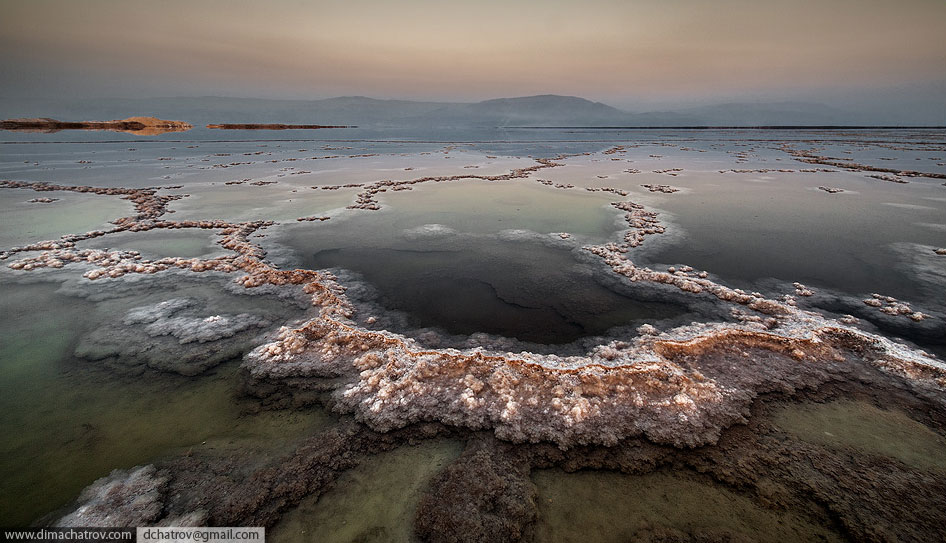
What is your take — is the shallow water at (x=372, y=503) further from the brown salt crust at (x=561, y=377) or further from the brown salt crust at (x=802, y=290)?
the brown salt crust at (x=802, y=290)

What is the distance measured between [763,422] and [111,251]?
16.2 m

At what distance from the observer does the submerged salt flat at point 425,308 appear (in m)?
4.41

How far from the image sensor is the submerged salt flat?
4.41m

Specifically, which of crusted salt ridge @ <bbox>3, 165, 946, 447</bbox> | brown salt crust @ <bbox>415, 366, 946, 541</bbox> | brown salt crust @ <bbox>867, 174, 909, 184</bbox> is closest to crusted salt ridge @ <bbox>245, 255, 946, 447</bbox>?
crusted salt ridge @ <bbox>3, 165, 946, 447</bbox>

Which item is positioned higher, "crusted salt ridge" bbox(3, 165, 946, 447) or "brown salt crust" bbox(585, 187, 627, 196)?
"brown salt crust" bbox(585, 187, 627, 196)

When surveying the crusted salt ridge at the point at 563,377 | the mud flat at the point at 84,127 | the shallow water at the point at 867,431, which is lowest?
the shallow water at the point at 867,431

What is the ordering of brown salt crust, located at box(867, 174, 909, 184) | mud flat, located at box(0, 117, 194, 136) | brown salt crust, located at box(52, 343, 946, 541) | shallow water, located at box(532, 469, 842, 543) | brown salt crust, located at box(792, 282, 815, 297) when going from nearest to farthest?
shallow water, located at box(532, 469, 842, 543), brown salt crust, located at box(52, 343, 946, 541), brown salt crust, located at box(792, 282, 815, 297), brown salt crust, located at box(867, 174, 909, 184), mud flat, located at box(0, 117, 194, 136)

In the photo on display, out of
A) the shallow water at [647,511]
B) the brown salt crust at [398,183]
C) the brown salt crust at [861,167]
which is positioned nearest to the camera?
the shallow water at [647,511]

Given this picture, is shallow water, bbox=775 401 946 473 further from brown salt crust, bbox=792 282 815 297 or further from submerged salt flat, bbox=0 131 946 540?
brown salt crust, bbox=792 282 815 297

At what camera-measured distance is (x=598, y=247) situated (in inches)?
455

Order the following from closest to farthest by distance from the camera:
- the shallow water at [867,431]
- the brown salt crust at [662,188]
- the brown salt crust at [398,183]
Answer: the shallow water at [867,431] → the brown salt crust at [398,183] → the brown salt crust at [662,188]

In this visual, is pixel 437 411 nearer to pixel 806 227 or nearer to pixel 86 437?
pixel 86 437

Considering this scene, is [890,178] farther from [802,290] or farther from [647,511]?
[647,511]

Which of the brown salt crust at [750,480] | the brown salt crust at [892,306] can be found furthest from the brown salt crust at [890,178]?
the brown salt crust at [750,480]
